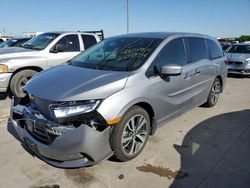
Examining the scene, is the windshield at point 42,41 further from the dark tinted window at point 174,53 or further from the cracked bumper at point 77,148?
the cracked bumper at point 77,148

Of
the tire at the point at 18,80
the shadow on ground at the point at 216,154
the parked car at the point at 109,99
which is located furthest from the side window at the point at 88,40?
the shadow on ground at the point at 216,154

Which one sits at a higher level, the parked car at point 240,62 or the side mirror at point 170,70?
the side mirror at point 170,70

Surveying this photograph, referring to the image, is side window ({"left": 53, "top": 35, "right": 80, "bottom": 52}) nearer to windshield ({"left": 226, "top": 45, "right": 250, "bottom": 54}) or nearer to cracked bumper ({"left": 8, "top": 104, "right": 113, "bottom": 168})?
cracked bumper ({"left": 8, "top": 104, "right": 113, "bottom": 168})

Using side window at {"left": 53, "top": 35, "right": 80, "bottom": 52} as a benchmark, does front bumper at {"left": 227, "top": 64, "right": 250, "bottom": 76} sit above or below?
below

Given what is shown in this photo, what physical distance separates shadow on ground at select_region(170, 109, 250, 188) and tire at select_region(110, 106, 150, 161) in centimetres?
63

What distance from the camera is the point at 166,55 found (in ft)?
12.1

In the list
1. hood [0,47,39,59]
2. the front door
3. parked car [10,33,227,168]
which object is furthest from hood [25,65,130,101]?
hood [0,47,39,59]

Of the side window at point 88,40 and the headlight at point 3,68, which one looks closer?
the headlight at point 3,68

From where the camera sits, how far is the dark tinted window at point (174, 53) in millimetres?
3619

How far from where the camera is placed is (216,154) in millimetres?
3408

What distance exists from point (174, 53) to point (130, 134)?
158 centimetres

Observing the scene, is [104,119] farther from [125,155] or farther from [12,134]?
[12,134]

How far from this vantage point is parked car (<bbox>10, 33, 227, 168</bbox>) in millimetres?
2629

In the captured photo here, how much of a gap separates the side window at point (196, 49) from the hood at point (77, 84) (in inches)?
68.0
